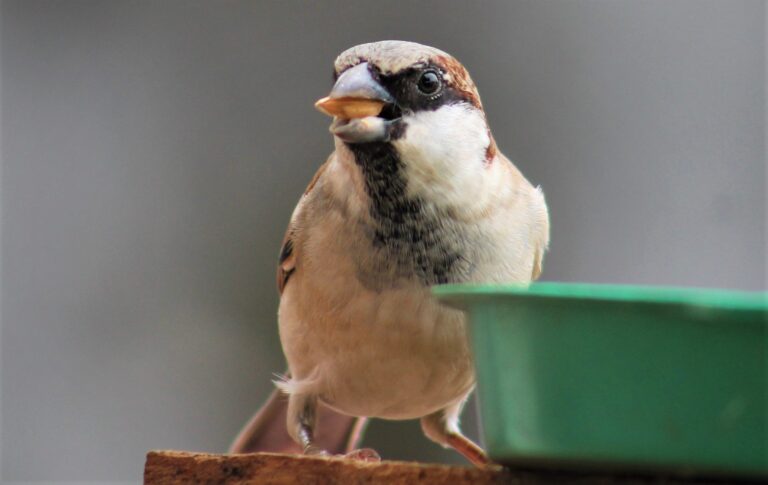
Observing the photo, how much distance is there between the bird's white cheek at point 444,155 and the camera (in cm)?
209

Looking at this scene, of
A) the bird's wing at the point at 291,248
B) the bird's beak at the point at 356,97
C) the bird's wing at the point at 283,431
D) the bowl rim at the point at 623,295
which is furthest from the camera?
the bird's wing at the point at 283,431

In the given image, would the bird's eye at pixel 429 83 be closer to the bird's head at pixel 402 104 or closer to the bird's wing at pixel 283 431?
the bird's head at pixel 402 104

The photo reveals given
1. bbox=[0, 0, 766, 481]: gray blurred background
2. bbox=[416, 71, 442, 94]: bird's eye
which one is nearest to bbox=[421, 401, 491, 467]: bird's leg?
bbox=[416, 71, 442, 94]: bird's eye

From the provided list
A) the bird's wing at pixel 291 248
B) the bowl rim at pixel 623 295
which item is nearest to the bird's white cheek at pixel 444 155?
the bird's wing at pixel 291 248

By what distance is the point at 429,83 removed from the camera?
2.13 metres

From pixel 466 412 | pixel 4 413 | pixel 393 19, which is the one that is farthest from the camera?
pixel 393 19

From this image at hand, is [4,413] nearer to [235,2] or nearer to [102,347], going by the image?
[102,347]

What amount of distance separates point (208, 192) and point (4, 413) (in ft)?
4.62

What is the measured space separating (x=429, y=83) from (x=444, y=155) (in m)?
0.13

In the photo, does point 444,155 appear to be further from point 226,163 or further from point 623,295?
point 226,163

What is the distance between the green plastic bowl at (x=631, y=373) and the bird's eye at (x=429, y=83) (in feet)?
2.62

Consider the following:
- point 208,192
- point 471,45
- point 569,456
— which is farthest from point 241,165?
point 569,456

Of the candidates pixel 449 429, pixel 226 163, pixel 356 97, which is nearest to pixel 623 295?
pixel 356 97

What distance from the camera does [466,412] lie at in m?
4.55
